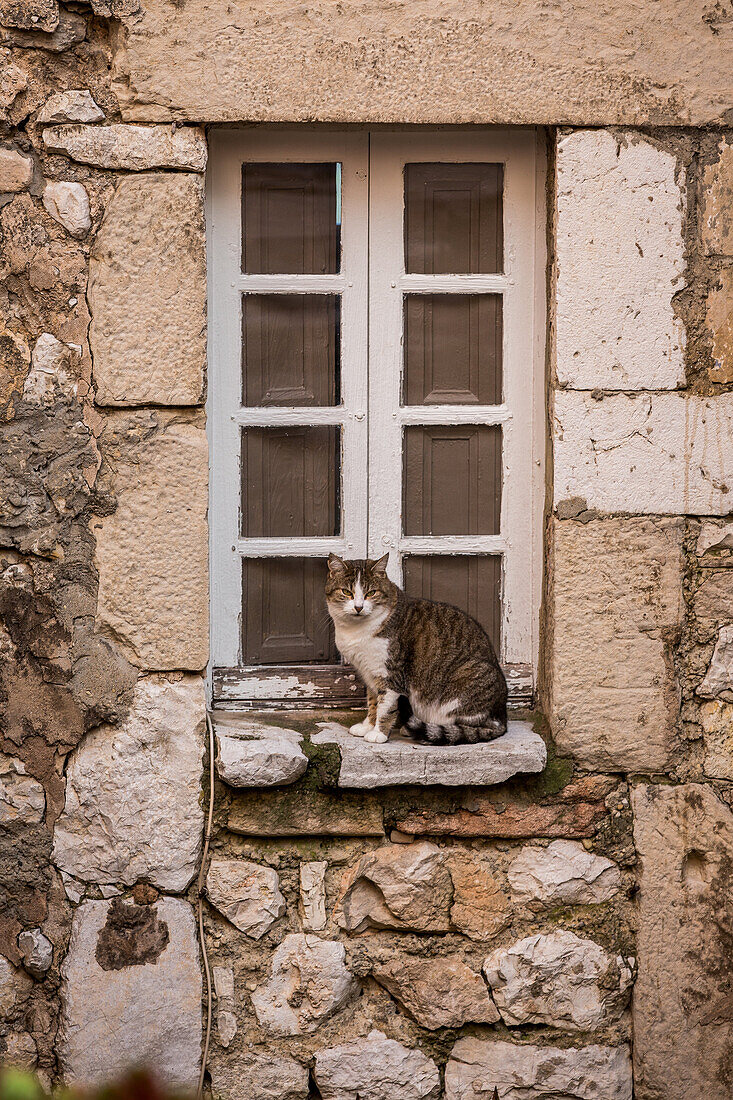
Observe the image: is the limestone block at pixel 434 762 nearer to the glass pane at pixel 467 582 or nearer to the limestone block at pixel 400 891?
the limestone block at pixel 400 891

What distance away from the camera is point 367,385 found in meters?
3.12

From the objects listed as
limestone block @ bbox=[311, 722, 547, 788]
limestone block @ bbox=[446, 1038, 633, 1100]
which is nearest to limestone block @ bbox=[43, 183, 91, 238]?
limestone block @ bbox=[311, 722, 547, 788]

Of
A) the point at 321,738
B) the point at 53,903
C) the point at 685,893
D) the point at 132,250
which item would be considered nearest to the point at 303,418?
the point at 132,250

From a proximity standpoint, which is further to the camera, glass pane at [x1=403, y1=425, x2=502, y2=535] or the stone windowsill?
glass pane at [x1=403, y1=425, x2=502, y2=535]

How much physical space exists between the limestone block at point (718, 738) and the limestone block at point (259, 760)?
3.80ft

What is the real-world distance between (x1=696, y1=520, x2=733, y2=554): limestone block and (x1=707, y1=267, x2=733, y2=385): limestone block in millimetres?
400

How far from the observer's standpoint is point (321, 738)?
297 cm

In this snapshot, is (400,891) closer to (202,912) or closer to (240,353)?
(202,912)

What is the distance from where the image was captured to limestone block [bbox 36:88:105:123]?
277 cm

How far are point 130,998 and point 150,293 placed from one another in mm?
1951

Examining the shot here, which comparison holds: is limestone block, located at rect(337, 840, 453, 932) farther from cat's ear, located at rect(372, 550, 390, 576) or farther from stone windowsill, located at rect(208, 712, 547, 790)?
cat's ear, located at rect(372, 550, 390, 576)

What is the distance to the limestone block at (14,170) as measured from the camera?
9.09ft

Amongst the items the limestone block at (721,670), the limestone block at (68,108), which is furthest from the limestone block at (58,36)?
the limestone block at (721,670)

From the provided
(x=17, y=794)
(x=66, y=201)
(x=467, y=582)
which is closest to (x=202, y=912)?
(x=17, y=794)
